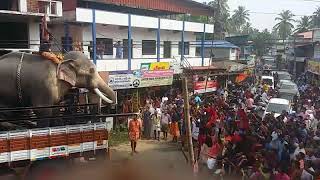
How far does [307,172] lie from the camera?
8.24m

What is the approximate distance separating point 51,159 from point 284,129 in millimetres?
6886

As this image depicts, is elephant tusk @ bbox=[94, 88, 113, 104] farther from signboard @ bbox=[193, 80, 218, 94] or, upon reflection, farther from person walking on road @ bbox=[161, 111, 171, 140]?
signboard @ bbox=[193, 80, 218, 94]

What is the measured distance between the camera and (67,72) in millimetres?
10461

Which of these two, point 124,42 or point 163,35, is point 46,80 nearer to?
point 124,42

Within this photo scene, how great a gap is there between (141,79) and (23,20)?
19.7 feet

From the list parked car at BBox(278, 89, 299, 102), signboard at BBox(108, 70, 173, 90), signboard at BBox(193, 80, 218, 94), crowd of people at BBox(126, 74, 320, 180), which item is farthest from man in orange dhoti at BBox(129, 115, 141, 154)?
parked car at BBox(278, 89, 299, 102)

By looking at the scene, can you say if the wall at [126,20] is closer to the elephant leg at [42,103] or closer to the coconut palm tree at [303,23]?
the elephant leg at [42,103]

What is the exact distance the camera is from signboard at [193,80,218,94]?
22.5m

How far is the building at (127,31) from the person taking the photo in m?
20.9

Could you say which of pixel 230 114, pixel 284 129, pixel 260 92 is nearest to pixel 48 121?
pixel 284 129

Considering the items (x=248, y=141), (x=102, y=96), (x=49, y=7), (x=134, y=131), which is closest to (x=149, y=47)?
(x=49, y=7)

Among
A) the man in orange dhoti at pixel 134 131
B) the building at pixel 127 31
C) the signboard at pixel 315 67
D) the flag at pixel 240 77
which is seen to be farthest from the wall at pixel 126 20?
the signboard at pixel 315 67

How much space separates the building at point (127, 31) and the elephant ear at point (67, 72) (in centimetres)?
843

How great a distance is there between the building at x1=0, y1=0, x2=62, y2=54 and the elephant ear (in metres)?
6.66
